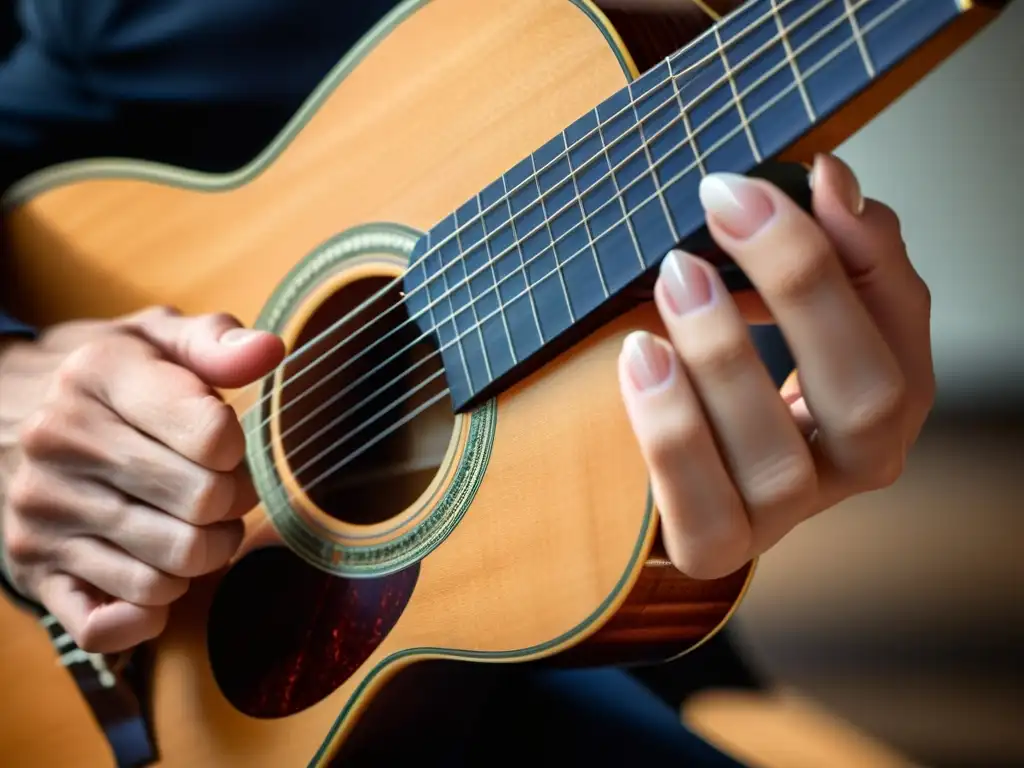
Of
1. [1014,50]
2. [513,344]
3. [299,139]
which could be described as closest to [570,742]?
[513,344]

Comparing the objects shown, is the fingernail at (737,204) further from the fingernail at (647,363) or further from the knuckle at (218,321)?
the knuckle at (218,321)

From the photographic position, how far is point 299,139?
0.70 metres

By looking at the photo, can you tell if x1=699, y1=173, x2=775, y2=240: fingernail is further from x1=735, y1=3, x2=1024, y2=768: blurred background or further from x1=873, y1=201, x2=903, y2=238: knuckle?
x1=735, y1=3, x2=1024, y2=768: blurred background

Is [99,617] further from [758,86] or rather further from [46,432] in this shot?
[758,86]

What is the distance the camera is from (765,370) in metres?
0.40

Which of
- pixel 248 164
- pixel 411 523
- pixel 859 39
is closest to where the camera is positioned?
pixel 859 39

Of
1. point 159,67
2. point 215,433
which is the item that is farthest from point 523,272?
point 159,67

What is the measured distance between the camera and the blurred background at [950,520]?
2.61 feet

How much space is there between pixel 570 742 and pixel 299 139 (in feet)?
2.04

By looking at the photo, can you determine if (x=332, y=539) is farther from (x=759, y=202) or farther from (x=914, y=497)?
(x=914, y=497)

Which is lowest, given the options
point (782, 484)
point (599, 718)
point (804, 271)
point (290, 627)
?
point (599, 718)

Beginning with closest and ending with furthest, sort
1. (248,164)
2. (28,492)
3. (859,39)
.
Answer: (859,39) → (28,492) → (248,164)

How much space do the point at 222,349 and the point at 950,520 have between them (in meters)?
0.69

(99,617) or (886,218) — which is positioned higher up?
(886,218)
